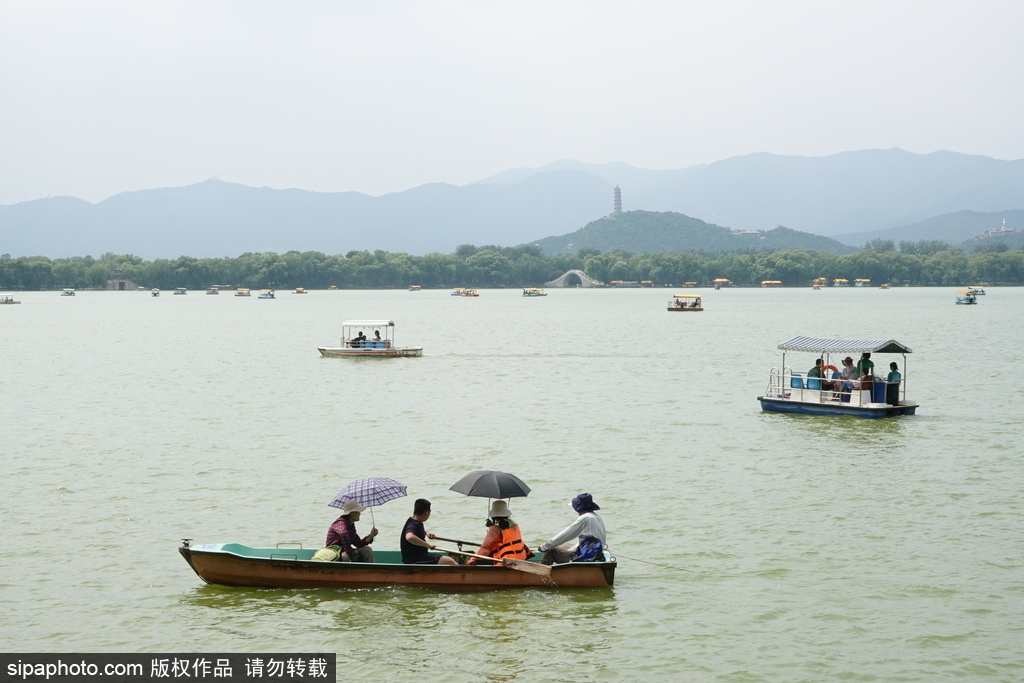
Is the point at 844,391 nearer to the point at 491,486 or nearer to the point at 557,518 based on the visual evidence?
the point at 557,518

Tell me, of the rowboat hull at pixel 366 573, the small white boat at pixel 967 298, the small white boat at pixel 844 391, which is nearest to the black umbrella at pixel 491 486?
the rowboat hull at pixel 366 573

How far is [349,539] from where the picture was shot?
18.7m

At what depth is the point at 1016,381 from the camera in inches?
2199

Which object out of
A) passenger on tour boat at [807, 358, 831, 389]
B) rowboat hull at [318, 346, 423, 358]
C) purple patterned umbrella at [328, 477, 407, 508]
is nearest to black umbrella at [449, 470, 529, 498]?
purple patterned umbrella at [328, 477, 407, 508]

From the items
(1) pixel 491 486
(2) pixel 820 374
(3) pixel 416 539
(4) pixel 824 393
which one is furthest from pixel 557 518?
(2) pixel 820 374

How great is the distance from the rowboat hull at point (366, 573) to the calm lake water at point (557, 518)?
23cm

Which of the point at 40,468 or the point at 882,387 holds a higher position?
the point at 882,387

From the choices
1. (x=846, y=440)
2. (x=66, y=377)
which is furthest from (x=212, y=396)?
(x=846, y=440)

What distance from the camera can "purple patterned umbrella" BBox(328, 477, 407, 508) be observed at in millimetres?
18844

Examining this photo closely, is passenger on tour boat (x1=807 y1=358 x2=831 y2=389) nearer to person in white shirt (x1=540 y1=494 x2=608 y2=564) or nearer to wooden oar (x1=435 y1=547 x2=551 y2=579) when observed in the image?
person in white shirt (x1=540 y1=494 x2=608 y2=564)

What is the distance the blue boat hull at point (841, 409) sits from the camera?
3855 centimetres

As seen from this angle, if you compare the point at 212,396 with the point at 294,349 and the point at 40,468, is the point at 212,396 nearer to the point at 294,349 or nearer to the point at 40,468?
the point at 40,468

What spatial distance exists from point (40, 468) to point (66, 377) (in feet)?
109

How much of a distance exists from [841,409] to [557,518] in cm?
1861
